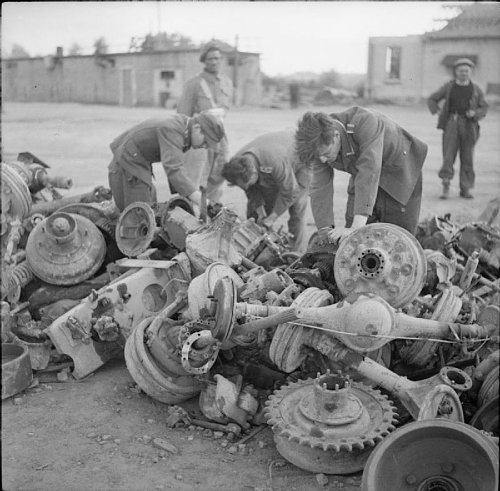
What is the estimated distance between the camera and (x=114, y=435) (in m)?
3.96

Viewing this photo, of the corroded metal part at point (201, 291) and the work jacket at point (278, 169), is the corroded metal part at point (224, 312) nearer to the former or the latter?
the corroded metal part at point (201, 291)

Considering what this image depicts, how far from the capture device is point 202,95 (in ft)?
25.9

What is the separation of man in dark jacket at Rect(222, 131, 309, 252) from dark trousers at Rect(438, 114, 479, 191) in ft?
11.0

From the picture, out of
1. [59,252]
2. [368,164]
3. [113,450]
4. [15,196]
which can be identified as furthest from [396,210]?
[15,196]

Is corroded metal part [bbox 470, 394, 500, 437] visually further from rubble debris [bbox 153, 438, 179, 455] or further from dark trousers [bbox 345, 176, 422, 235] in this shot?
dark trousers [bbox 345, 176, 422, 235]

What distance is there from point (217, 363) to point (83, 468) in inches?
42.4

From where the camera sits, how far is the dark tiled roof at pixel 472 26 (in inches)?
951

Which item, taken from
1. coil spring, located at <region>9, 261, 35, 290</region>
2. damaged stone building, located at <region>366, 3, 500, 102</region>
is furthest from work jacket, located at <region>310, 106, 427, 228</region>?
damaged stone building, located at <region>366, 3, 500, 102</region>

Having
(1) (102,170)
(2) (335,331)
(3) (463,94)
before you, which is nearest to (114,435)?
(2) (335,331)

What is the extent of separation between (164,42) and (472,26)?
12.8m

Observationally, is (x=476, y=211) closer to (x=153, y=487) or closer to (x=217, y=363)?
(x=217, y=363)

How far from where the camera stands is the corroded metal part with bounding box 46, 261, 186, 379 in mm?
4582

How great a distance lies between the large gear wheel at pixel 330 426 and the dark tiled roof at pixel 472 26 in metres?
23.2

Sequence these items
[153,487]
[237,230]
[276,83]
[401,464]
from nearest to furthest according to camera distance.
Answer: [401,464] → [153,487] → [237,230] → [276,83]
